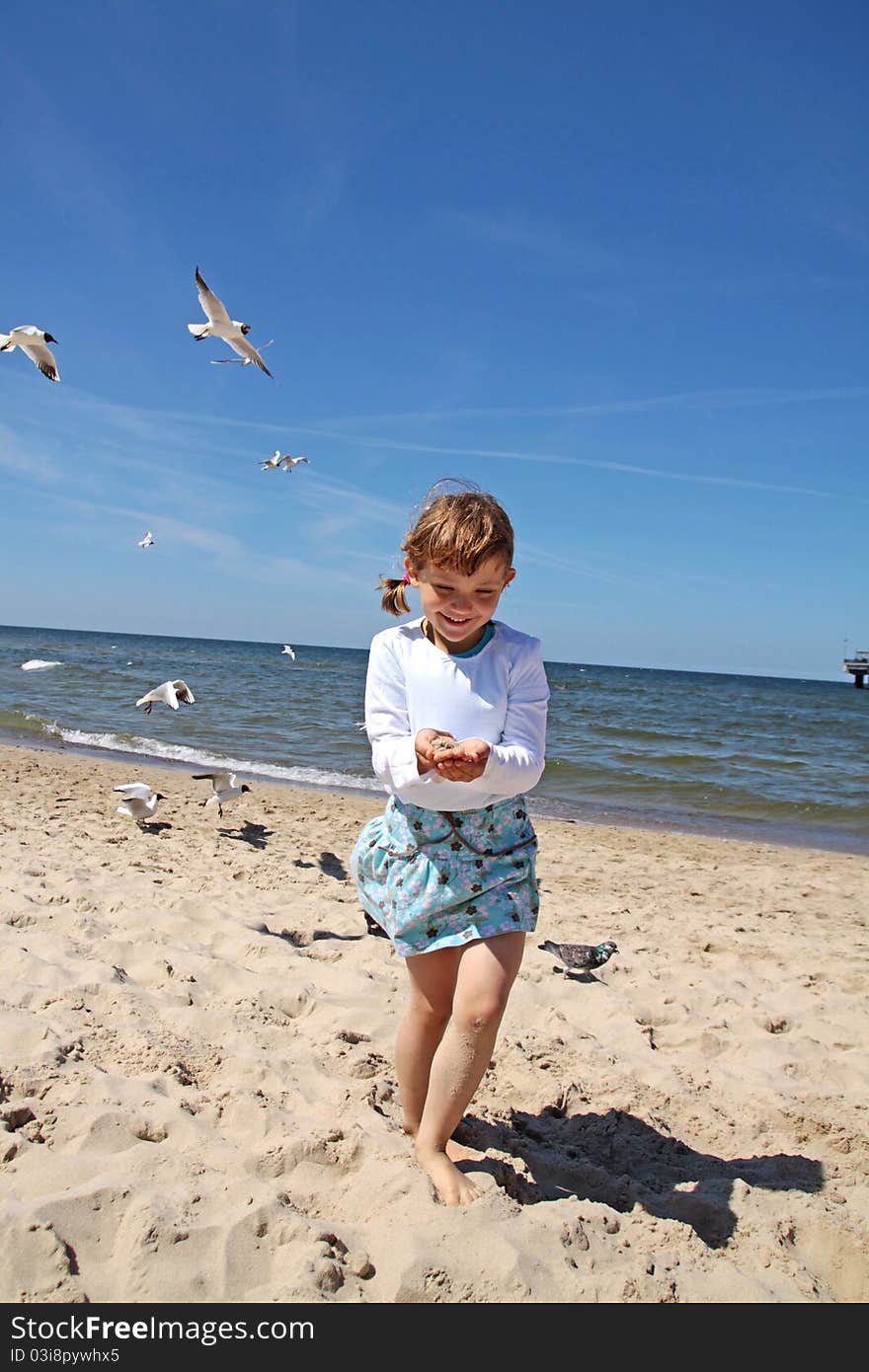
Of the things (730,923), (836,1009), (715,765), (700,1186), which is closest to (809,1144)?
(700,1186)

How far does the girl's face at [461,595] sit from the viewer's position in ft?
6.86

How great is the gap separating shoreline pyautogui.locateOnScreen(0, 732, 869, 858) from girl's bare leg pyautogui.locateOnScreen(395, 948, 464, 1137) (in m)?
7.25

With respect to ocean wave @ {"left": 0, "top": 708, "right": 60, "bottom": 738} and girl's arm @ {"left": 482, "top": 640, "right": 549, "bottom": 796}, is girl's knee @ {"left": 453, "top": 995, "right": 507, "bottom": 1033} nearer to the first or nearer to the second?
girl's arm @ {"left": 482, "top": 640, "right": 549, "bottom": 796}

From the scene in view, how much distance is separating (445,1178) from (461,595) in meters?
1.38

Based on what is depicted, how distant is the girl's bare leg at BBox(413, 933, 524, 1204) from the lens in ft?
6.57

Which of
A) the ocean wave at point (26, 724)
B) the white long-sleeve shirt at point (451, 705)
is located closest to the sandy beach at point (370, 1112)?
the white long-sleeve shirt at point (451, 705)

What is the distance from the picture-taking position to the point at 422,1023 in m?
2.22

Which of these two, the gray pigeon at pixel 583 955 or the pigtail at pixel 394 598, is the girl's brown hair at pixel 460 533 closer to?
the pigtail at pixel 394 598

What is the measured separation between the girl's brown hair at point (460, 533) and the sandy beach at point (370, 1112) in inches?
58.1

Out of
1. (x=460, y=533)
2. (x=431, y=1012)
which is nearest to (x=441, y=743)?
(x=460, y=533)

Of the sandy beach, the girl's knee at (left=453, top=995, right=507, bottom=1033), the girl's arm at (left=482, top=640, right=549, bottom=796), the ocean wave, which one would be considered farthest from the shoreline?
the girl's knee at (left=453, top=995, right=507, bottom=1033)

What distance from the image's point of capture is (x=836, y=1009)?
3893mm

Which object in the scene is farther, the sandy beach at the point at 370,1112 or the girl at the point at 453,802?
the girl at the point at 453,802
